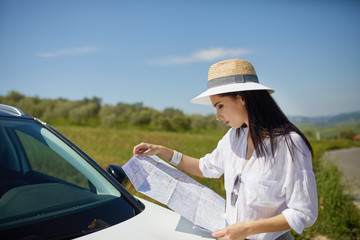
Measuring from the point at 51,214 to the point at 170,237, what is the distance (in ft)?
1.87

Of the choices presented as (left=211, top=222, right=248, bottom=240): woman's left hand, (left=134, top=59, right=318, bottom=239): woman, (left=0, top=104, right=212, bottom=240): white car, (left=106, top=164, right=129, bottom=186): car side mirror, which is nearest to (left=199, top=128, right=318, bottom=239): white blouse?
(left=134, top=59, right=318, bottom=239): woman

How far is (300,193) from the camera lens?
1.21 metres

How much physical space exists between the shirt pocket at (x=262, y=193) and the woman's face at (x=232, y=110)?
0.28 meters

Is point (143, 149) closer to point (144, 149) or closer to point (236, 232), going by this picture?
point (144, 149)

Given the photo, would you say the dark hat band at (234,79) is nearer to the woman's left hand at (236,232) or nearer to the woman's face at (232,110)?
the woman's face at (232,110)

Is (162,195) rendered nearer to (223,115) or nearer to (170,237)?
(170,237)

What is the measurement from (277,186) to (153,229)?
1.98 ft

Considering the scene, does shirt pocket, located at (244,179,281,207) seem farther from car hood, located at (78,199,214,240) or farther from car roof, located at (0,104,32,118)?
car roof, located at (0,104,32,118)

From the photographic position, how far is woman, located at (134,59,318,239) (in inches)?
47.8

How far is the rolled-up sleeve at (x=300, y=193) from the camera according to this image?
120cm

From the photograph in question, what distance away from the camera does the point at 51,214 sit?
1.44 metres

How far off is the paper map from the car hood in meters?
0.09

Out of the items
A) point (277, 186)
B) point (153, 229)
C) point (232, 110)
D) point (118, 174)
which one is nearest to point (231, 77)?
point (232, 110)

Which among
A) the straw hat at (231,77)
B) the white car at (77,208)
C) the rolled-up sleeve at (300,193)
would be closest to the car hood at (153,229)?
the white car at (77,208)
